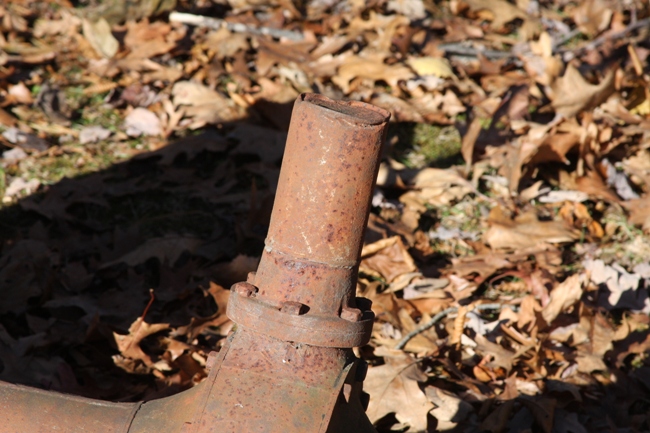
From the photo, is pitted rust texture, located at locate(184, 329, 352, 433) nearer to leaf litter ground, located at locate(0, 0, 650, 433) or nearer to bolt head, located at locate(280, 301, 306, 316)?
bolt head, located at locate(280, 301, 306, 316)

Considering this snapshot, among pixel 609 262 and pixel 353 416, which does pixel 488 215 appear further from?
pixel 353 416

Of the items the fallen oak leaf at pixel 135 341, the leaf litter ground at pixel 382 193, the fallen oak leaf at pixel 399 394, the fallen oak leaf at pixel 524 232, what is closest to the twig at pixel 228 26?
the leaf litter ground at pixel 382 193

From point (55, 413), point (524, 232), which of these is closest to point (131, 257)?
point (55, 413)

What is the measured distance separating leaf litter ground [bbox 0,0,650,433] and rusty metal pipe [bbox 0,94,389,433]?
2.76ft

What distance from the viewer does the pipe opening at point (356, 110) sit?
160cm

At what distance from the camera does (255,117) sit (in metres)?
4.20

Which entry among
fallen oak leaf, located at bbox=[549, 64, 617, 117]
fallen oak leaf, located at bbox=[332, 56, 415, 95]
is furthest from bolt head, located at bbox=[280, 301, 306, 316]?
fallen oak leaf, located at bbox=[332, 56, 415, 95]

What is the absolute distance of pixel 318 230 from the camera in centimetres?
161

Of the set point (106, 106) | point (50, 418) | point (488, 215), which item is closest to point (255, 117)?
point (106, 106)

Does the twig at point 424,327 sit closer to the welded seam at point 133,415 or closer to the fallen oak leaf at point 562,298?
the fallen oak leaf at point 562,298

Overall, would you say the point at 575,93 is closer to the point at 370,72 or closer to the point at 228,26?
the point at 370,72

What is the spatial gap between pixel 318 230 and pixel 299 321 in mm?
213

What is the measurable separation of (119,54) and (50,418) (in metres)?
3.60

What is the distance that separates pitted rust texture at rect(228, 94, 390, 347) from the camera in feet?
5.18
